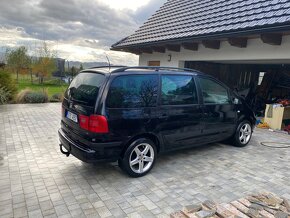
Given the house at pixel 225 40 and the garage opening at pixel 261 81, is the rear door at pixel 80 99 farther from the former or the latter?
the garage opening at pixel 261 81

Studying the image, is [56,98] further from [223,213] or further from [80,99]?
[223,213]

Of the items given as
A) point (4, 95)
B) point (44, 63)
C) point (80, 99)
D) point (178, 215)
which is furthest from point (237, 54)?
point (44, 63)

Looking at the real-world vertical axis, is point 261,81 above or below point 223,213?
above

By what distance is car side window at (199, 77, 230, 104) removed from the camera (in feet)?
15.8

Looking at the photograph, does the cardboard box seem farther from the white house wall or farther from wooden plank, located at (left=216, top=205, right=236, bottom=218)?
wooden plank, located at (left=216, top=205, right=236, bottom=218)

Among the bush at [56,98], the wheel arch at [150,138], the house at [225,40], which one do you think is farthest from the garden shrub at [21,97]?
the wheel arch at [150,138]

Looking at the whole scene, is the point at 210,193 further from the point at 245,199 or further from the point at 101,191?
the point at 101,191

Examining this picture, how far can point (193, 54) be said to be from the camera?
8.80 metres

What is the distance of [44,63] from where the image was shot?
24969 mm

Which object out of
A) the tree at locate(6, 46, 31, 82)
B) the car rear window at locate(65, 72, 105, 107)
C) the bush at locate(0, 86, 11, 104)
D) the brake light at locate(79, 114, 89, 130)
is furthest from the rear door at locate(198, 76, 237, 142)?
the tree at locate(6, 46, 31, 82)

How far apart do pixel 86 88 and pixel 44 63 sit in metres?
23.6

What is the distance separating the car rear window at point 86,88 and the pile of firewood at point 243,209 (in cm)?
200

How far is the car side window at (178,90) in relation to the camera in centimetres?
420

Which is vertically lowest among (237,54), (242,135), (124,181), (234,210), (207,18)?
(124,181)
